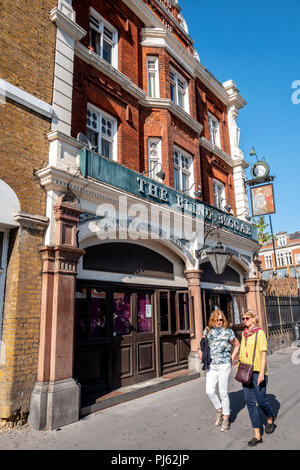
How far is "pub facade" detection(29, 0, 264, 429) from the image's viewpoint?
237 inches

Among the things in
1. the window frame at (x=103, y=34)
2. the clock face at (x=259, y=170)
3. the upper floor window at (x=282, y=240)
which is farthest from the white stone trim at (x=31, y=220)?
the upper floor window at (x=282, y=240)

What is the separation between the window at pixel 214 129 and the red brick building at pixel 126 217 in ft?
1.81

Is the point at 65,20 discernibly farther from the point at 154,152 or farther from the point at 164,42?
the point at 164,42

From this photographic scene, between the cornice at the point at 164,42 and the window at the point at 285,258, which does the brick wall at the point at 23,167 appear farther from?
the window at the point at 285,258

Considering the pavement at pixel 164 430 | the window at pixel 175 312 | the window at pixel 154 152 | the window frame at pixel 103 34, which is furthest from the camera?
the window at pixel 154 152

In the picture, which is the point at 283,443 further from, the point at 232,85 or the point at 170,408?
the point at 232,85

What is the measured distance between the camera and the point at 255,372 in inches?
181

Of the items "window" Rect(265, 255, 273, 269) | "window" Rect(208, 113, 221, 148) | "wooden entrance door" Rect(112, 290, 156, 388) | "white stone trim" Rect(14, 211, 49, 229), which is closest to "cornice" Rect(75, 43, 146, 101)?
"white stone trim" Rect(14, 211, 49, 229)

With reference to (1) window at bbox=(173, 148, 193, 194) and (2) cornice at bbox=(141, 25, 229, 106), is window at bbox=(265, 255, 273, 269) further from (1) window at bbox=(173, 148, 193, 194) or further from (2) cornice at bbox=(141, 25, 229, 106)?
(1) window at bbox=(173, 148, 193, 194)

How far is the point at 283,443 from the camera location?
4.42m

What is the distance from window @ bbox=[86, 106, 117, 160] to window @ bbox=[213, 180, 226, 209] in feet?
20.5

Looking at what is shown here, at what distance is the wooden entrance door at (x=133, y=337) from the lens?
7500mm

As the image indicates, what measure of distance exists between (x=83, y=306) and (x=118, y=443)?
2.84 meters

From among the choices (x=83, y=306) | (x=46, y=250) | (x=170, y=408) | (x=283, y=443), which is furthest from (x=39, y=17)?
(x=283, y=443)
